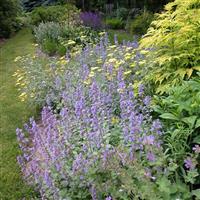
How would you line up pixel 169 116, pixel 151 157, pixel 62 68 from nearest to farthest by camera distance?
1. pixel 151 157
2. pixel 169 116
3. pixel 62 68

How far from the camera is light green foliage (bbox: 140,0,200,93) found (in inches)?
157

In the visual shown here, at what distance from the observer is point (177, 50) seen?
4.17 m

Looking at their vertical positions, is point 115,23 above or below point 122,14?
above

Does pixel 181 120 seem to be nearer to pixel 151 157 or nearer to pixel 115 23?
pixel 151 157

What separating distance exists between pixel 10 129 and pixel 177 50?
261 centimetres

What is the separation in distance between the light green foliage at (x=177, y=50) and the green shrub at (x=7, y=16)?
10622mm

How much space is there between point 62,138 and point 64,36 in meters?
7.79

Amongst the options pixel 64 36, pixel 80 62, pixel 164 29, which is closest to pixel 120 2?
pixel 64 36

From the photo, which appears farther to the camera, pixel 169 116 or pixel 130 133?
pixel 169 116

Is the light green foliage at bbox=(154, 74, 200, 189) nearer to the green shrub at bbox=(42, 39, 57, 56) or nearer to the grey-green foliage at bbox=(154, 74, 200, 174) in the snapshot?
the grey-green foliage at bbox=(154, 74, 200, 174)

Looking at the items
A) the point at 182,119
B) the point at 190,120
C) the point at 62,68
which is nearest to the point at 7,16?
the point at 62,68

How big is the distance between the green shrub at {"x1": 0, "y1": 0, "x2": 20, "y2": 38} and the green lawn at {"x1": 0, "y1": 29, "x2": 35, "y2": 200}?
3.59 metres

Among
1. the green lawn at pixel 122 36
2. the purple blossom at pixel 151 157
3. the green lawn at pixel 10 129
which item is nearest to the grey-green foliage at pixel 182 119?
the purple blossom at pixel 151 157

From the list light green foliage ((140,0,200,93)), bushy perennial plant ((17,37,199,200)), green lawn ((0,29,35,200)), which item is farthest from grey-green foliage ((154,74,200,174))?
green lawn ((0,29,35,200))
